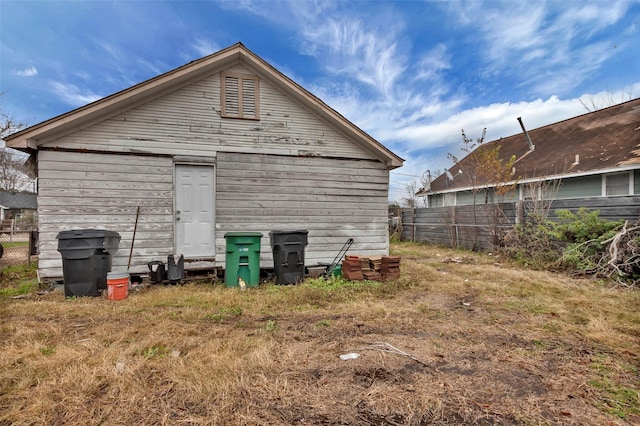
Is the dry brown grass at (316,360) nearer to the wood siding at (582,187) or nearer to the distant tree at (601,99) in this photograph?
the wood siding at (582,187)

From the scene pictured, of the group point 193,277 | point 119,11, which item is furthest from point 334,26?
point 193,277

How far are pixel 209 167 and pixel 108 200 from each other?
83.3 inches

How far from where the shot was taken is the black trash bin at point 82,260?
521 cm

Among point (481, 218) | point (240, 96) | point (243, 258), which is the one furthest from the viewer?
point (481, 218)

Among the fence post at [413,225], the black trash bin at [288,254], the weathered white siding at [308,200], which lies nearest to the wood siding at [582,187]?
the fence post at [413,225]

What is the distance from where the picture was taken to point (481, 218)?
438 inches

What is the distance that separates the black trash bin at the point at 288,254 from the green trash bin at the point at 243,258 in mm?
386

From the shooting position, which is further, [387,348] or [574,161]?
[574,161]

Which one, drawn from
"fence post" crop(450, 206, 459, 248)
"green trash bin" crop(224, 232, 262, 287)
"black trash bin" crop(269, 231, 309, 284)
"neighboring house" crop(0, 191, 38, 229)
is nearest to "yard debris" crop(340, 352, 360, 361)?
"black trash bin" crop(269, 231, 309, 284)

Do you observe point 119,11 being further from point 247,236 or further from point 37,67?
point 37,67

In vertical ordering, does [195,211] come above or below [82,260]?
above

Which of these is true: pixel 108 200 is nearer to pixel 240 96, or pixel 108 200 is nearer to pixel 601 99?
pixel 240 96

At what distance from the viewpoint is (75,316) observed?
169 inches

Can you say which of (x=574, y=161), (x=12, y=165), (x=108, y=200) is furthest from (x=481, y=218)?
(x=12, y=165)
